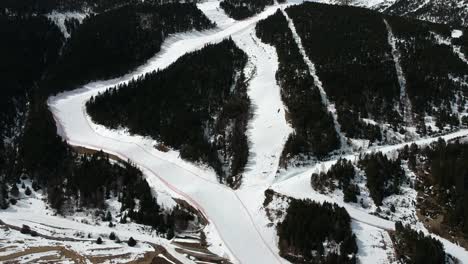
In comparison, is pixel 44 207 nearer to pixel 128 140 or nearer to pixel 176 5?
pixel 128 140

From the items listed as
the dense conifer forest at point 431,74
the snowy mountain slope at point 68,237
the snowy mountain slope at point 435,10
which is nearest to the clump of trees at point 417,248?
the snowy mountain slope at point 68,237

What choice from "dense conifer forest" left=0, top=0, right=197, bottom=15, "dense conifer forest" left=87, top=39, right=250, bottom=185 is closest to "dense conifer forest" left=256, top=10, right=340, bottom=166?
"dense conifer forest" left=87, top=39, right=250, bottom=185

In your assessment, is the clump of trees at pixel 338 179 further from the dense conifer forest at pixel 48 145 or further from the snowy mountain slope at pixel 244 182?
the dense conifer forest at pixel 48 145

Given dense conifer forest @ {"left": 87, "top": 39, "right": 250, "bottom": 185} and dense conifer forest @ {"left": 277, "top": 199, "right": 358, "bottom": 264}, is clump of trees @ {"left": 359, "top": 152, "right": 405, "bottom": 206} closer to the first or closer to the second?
dense conifer forest @ {"left": 277, "top": 199, "right": 358, "bottom": 264}

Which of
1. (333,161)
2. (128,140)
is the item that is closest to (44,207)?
(128,140)

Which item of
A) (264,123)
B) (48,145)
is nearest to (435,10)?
(264,123)
